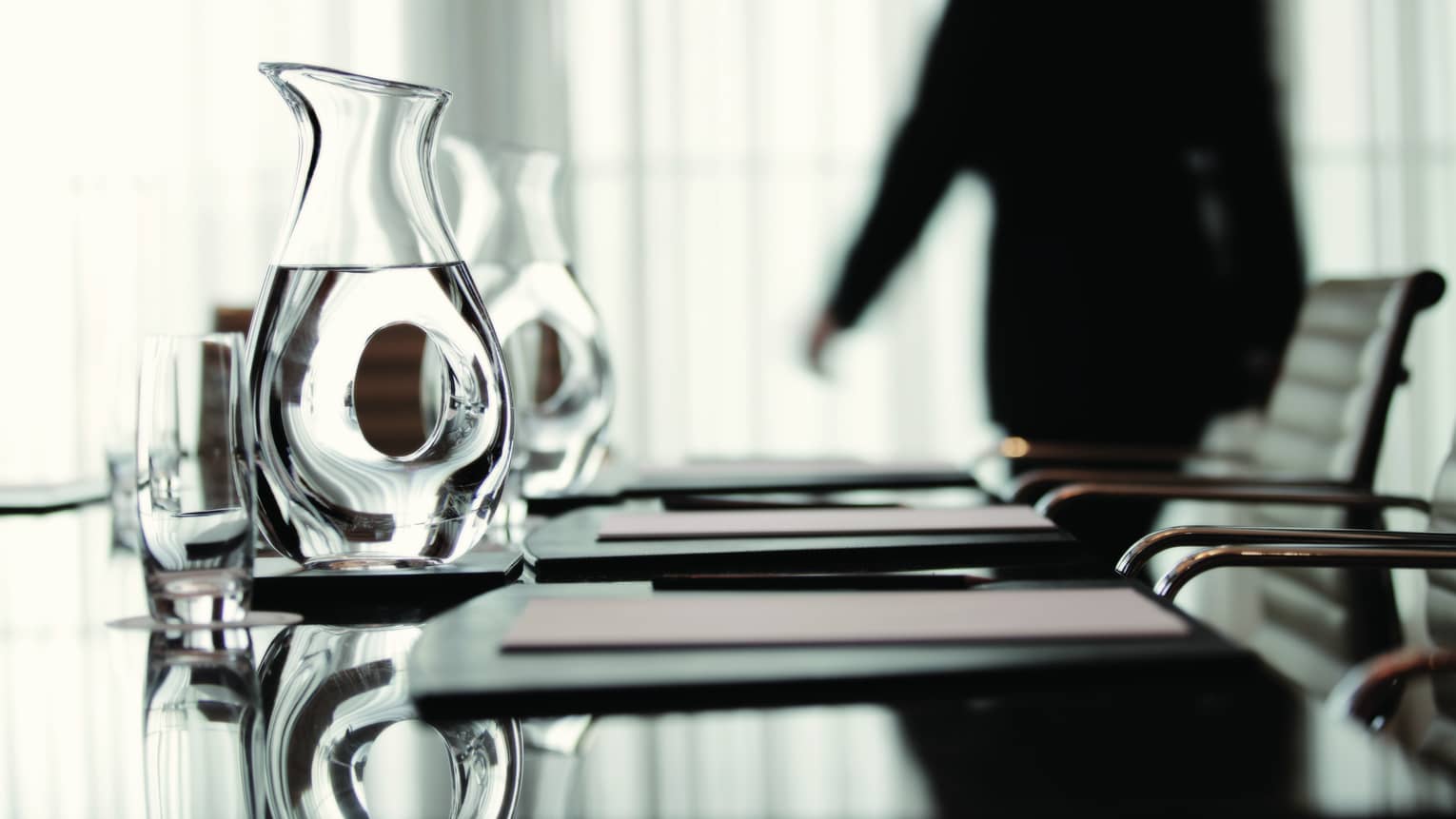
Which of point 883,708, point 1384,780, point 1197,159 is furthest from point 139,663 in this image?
point 1197,159

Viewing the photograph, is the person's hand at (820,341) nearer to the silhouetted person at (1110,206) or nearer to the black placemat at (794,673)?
the silhouetted person at (1110,206)

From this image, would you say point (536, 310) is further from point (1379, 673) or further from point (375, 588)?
point (1379, 673)

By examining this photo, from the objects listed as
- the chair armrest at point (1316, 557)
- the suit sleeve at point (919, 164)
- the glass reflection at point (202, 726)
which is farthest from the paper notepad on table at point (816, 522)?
the suit sleeve at point (919, 164)

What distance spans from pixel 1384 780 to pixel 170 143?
4.02 meters

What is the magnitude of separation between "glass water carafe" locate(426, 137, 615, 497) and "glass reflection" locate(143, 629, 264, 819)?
57 centimetres

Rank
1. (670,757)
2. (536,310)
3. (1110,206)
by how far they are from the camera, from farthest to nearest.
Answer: (1110,206) → (536,310) → (670,757)

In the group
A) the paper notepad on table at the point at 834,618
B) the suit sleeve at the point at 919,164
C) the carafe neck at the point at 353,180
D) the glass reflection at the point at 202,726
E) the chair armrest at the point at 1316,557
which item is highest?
the suit sleeve at the point at 919,164

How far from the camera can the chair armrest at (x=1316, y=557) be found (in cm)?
106

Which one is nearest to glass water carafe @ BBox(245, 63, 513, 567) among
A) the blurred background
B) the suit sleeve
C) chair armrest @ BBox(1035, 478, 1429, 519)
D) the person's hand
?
chair armrest @ BBox(1035, 478, 1429, 519)

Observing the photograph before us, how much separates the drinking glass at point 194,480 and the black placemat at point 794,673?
0.56 ft

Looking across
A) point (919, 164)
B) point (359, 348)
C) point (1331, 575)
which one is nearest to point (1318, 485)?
point (1331, 575)

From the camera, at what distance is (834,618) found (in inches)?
25.5

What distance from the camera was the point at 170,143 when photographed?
4.02 meters

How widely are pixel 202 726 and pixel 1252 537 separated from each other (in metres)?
0.86
